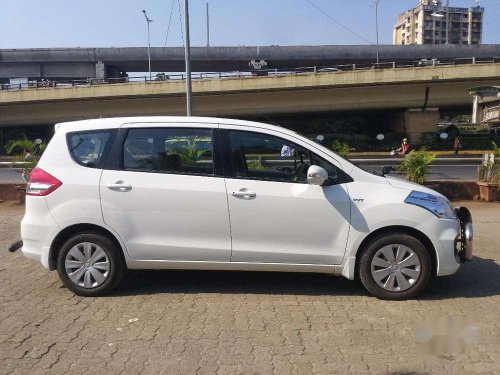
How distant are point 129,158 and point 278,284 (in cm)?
207

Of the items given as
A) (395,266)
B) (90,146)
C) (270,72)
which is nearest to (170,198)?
(90,146)

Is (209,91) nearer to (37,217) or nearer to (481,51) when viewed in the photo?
(37,217)

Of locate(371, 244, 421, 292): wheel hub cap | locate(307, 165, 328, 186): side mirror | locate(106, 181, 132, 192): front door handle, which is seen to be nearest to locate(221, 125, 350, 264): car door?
locate(307, 165, 328, 186): side mirror

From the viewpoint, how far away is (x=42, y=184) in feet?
15.9

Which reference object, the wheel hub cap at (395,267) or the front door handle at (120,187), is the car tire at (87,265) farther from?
the wheel hub cap at (395,267)

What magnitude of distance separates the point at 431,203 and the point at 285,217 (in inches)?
56.7

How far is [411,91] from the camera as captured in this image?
40.1 meters

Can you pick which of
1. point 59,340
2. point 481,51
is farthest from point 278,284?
point 481,51

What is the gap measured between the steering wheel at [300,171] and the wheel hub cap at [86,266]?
203cm

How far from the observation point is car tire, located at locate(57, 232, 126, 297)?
4832 mm

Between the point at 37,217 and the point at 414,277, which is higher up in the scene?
the point at 37,217

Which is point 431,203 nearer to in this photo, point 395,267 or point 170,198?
point 395,267

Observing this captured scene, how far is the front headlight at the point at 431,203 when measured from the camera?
4.70m

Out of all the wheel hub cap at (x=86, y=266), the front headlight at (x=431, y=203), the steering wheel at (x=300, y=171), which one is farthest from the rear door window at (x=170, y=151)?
the front headlight at (x=431, y=203)
